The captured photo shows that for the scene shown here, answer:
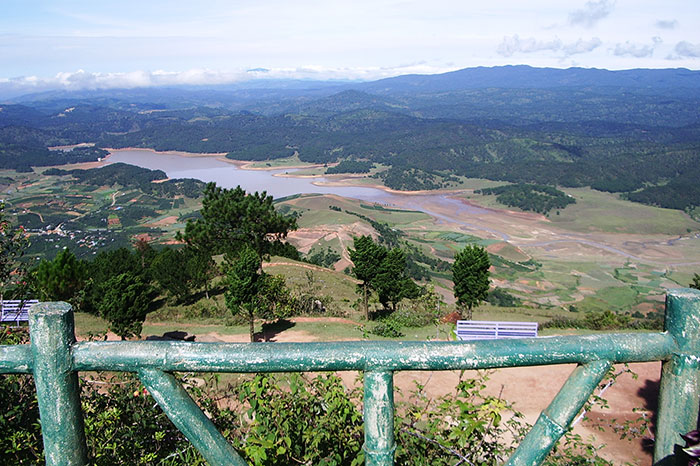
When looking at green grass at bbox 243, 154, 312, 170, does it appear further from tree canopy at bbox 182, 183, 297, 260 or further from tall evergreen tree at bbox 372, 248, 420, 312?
tall evergreen tree at bbox 372, 248, 420, 312

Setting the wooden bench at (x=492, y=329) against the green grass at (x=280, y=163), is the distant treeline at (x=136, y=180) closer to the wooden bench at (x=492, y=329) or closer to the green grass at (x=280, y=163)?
the green grass at (x=280, y=163)

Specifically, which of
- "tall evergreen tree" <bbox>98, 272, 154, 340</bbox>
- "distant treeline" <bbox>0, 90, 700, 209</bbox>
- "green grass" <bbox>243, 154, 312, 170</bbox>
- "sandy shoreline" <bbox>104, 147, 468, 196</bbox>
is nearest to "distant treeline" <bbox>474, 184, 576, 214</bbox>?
"sandy shoreline" <bbox>104, 147, 468, 196</bbox>

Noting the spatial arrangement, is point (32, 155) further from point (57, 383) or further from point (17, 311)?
point (57, 383)

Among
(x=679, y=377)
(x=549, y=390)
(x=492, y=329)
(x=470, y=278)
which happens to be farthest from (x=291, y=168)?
(x=679, y=377)

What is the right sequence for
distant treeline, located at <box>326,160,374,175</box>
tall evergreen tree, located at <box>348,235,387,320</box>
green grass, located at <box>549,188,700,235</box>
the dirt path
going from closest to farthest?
1. the dirt path
2. tall evergreen tree, located at <box>348,235,387,320</box>
3. green grass, located at <box>549,188,700,235</box>
4. distant treeline, located at <box>326,160,374,175</box>

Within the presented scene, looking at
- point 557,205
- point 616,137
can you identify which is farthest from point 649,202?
point 616,137

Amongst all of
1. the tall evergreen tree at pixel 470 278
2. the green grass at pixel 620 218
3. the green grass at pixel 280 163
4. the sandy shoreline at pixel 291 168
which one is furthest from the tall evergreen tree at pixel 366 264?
the green grass at pixel 280 163
